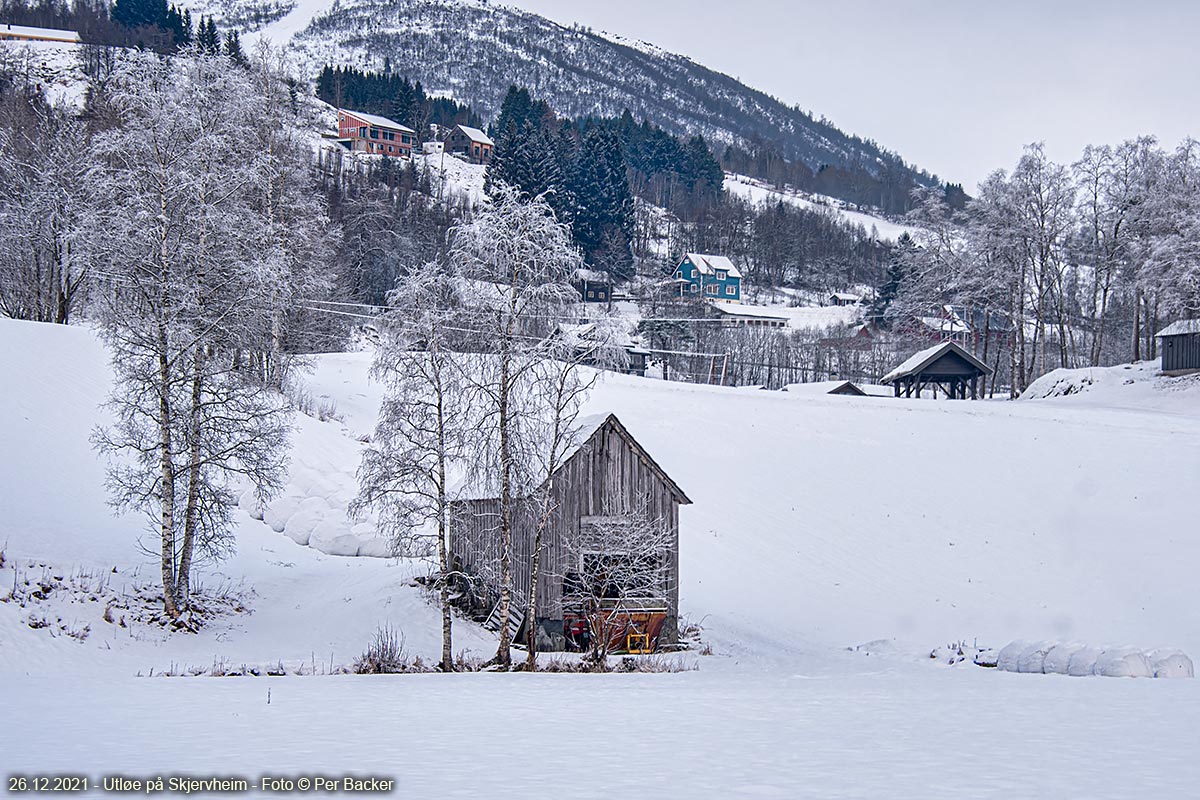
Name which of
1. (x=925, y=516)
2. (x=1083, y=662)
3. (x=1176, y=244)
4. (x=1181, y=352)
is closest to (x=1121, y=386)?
(x=1181, y=352)

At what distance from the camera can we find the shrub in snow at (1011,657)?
17.2 m

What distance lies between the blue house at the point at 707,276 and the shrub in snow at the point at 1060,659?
258 ft

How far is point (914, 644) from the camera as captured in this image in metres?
22.2

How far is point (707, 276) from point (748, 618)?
7557cm

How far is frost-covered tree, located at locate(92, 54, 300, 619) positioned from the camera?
19922mm

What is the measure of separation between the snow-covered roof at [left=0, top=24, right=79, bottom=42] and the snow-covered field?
107404 mm

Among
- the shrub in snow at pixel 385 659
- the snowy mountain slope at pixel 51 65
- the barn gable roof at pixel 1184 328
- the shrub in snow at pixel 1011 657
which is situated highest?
the snowy mountain slope at pixel 51 65

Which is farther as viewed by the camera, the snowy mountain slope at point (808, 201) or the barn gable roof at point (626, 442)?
the snowy mountain slope at point (808, 201)

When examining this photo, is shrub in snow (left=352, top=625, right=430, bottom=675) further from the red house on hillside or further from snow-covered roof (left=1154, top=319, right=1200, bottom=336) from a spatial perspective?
the red house on hillside

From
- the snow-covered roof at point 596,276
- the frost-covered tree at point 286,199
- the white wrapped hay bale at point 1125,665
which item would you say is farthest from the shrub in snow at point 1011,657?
the snow-covered roof at point 596,276

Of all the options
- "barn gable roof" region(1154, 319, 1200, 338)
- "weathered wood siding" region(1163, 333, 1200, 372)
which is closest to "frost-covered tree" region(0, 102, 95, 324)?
"barn gable roof" region(1154, 319, 1200, 338)

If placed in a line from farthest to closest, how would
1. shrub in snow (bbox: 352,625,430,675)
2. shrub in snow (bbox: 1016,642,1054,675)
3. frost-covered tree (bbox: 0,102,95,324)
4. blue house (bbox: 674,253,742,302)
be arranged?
blue house (bbox: 674,253,742,302), frost-covered tree (bbox: 0,102,95,324), shrub in snow (bbox: 352,625,430,675), shrub in snow (bbox: 1016,642,1054,675)

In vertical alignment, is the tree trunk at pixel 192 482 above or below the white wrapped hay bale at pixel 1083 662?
above

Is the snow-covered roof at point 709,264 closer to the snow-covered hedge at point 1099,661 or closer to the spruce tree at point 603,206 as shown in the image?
the spruce tree at point 603,206
